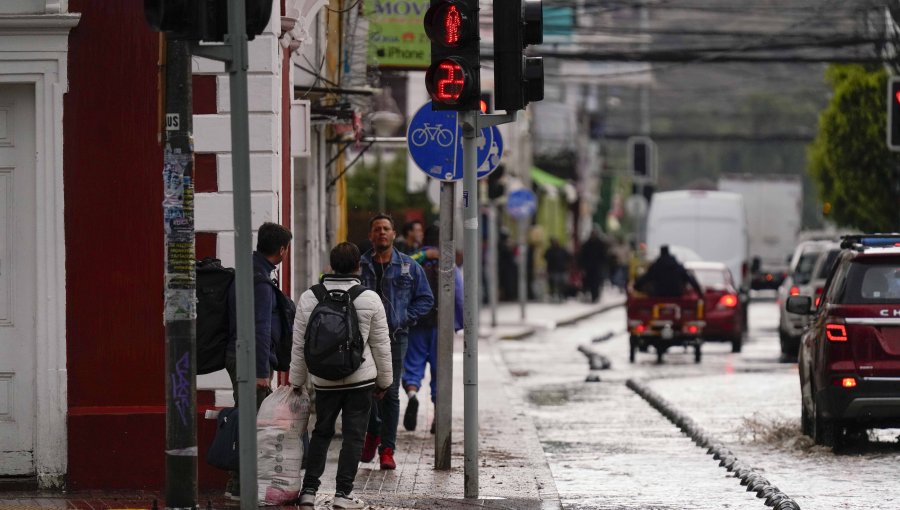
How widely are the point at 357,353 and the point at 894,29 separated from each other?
18287 mm

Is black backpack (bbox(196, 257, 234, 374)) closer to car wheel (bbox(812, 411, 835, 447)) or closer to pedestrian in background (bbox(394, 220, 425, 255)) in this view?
car wheel (bbox(812, 411, 835, 447))

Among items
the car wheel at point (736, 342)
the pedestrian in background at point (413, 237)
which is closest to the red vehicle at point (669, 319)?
the car wheel at point (736, 342)

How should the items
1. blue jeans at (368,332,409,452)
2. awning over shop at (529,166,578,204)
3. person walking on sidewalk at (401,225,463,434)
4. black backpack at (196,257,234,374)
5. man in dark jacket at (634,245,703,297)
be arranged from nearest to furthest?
black backpack at (196,257,234,374), blue jeans at (368,332,409,452), person walking on sidewalk at (401,225,463,434), man in dark jacket at (634,245,703,297), awning over shop at (529,166,578,204)

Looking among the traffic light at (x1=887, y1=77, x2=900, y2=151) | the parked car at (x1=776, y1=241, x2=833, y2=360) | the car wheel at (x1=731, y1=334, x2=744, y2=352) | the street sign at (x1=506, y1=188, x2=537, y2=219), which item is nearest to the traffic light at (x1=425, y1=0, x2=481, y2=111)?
the traffic light at (x1=887, y1=77, x2=900, y2=151)

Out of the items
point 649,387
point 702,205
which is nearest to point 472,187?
point 649,387

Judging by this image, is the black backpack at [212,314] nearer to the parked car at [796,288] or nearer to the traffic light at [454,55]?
the traffic light at [454,55]

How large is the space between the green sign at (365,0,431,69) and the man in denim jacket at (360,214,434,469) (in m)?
6.23

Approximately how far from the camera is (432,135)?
12.8m

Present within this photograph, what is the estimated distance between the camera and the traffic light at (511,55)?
36.0 ft

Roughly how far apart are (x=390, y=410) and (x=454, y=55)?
309 cm

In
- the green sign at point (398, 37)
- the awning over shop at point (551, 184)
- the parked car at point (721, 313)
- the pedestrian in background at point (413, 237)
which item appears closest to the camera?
the pedestrian in background at point (413, 237)

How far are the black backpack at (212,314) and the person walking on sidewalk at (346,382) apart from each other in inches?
16.2

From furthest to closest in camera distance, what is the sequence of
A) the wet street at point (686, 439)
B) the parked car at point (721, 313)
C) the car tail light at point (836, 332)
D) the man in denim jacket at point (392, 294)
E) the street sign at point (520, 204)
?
the street sign at point (520, 204), the parked car at point (721, 313), the car tail light at point (836, 332), the man in denim jacket at point (392, 294), the wet street at point (686, 439)

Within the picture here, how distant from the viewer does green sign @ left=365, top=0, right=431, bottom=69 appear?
63.5ft
